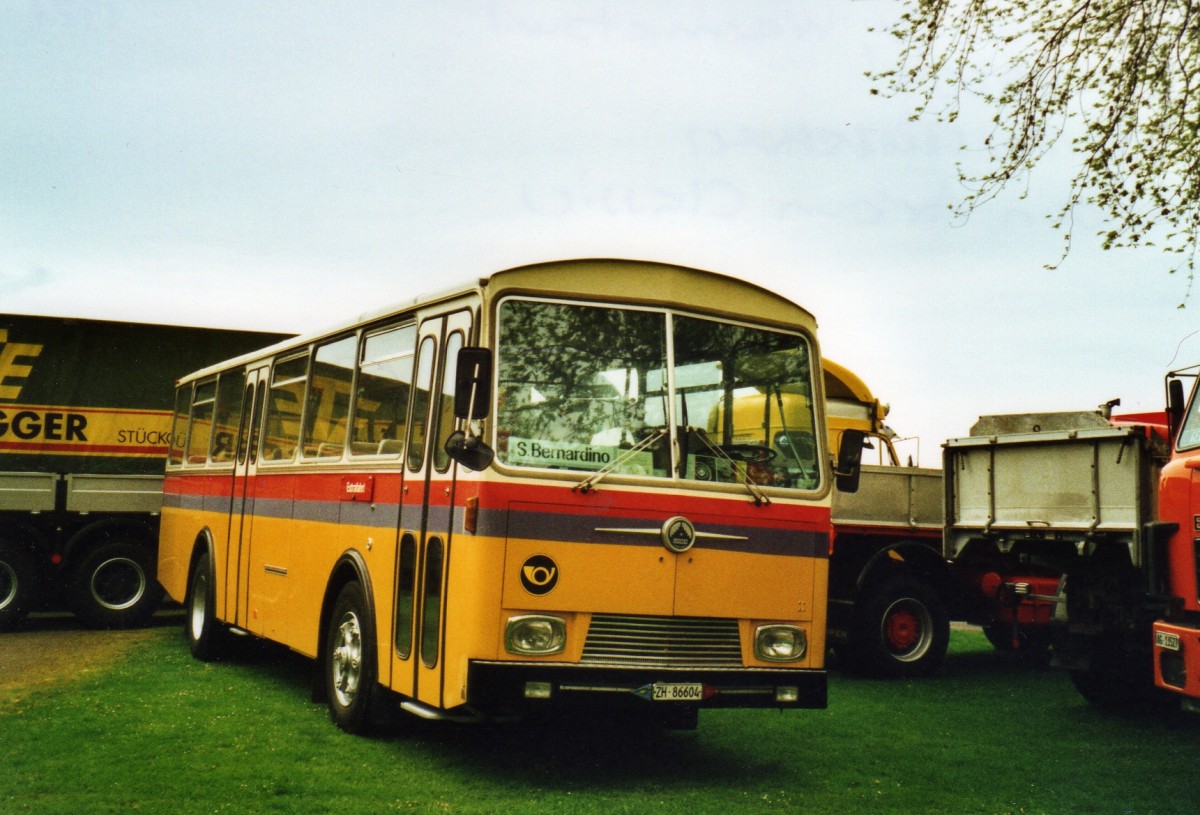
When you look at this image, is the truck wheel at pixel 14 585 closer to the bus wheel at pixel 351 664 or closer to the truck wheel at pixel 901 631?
the bus wheel at pixel 351 664

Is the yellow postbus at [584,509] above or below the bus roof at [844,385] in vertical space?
below

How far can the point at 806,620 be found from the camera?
7.34m

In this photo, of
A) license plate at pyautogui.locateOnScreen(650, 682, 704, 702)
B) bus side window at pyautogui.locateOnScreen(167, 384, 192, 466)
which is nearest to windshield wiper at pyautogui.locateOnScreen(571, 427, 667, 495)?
license plate at pyautogui.locateOnScreen(650, 682, 704, 702)

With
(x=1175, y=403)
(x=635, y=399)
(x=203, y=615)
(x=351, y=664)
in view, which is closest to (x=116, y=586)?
(x=203, y=615)

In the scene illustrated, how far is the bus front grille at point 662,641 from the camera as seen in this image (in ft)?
22.2

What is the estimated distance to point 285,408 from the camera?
33.3 feet

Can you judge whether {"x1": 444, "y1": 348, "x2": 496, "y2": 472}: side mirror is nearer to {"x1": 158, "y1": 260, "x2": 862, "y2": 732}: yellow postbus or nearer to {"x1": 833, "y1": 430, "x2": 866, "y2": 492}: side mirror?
{"x1": 158, "y1": 260, "x2": 862, "y2": 732}: yellow postbus

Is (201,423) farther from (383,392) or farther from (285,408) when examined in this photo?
Answer: (383,392)

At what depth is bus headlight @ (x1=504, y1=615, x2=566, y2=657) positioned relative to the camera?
21.7 feet

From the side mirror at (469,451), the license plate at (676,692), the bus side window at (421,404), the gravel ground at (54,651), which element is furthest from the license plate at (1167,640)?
the gravel ground at (54,651)

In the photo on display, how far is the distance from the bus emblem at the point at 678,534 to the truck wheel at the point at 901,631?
Result: 536cm

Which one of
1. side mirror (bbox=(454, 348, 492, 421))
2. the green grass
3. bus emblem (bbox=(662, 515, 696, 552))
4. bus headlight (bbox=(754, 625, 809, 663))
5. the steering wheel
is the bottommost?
the green grass

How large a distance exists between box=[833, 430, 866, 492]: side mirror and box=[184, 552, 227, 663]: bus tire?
242 inches

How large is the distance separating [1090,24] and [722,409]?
21.7 ft
